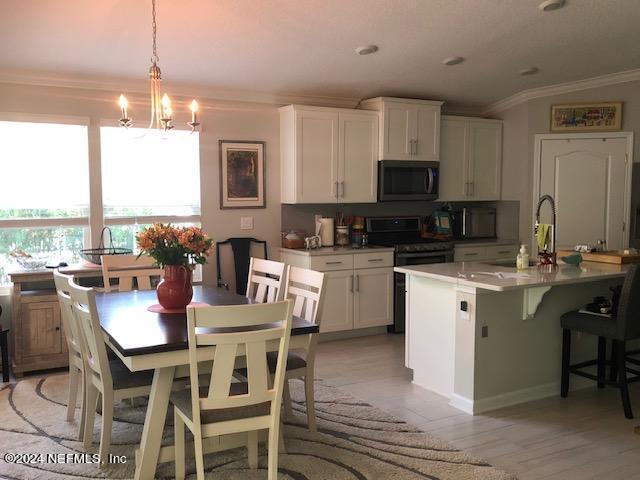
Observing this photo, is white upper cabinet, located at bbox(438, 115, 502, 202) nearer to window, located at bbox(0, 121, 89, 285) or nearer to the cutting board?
the cutting board

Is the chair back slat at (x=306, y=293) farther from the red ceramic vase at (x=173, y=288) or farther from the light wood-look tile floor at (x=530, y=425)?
the light wood-look tile floor at (x=530, y=425)

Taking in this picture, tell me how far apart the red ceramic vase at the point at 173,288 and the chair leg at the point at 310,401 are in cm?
81

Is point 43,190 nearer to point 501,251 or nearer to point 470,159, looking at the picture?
point 470,159

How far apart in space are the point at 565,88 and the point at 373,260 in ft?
8.71

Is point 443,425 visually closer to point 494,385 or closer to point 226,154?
point 494,385

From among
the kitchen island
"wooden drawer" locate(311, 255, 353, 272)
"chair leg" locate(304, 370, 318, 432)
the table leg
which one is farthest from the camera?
A: "wooden drawer" locate(311, 255, 353, 272)

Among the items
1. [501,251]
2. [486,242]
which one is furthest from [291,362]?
[501,251]

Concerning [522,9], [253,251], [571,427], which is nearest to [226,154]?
[253,251]

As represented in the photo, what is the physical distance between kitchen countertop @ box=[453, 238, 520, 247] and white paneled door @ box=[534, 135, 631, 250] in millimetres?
512

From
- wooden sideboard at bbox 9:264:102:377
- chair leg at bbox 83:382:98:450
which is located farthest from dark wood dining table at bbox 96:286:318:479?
wooden sideboard at bbox 9:264:102:377

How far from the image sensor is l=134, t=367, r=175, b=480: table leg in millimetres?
2555

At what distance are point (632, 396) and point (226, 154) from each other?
3752 millimetres

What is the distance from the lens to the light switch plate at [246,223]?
5297 millimetres

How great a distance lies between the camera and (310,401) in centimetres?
313
